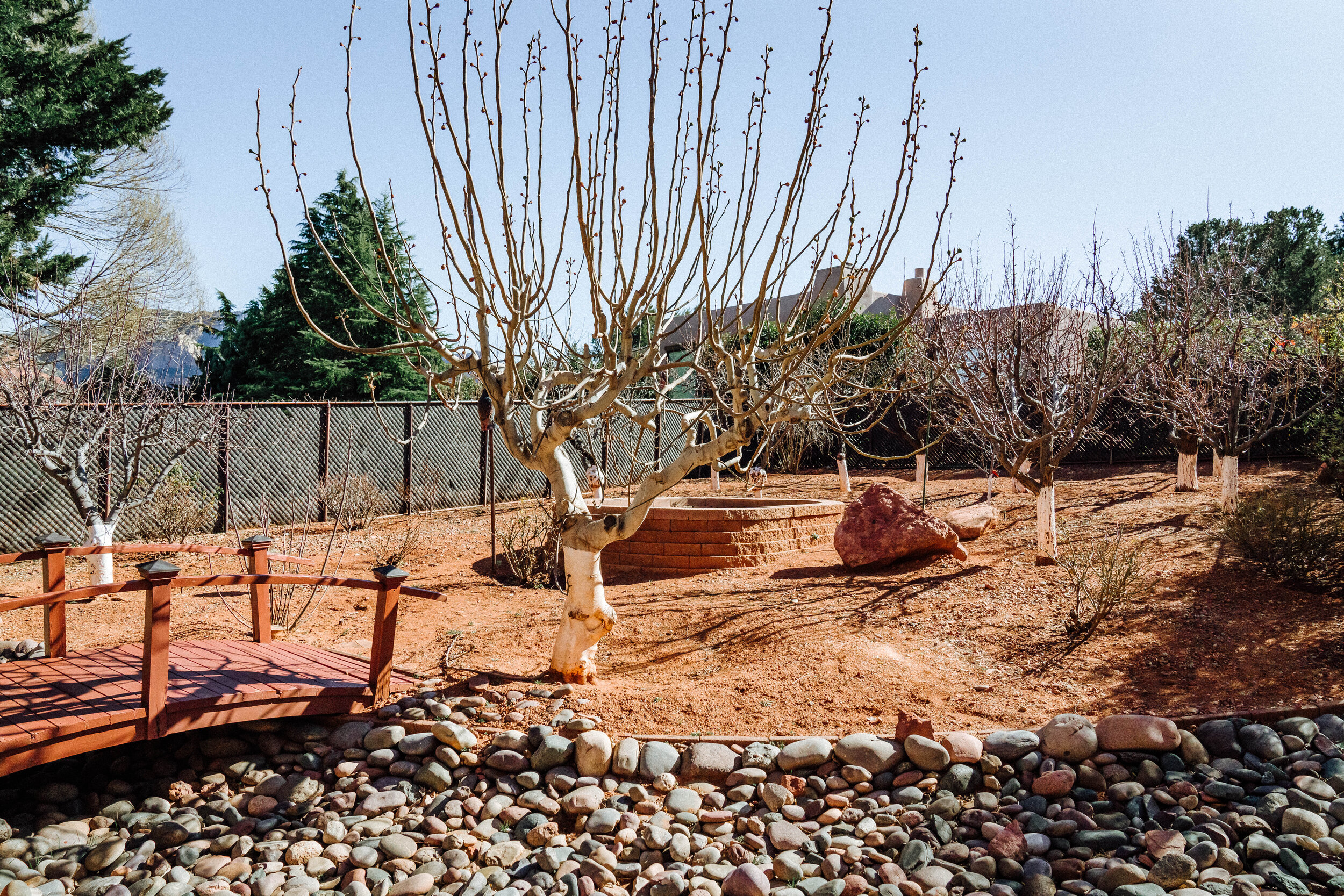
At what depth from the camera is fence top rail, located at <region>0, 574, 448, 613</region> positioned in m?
3.39

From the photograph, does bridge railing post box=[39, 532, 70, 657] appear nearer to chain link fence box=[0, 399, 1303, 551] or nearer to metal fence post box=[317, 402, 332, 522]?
chain link fence box=[0, 399, 1303, 551]

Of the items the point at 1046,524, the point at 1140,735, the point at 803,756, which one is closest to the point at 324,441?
the point at 1046,524

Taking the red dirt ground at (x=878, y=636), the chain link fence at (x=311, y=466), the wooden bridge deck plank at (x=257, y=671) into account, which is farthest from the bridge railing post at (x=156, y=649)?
the chain link fence at (x=311, y=466)

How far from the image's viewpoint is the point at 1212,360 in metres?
9.10

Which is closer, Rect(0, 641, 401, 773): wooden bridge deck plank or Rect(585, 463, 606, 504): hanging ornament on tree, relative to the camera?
Rect(0, 641, 401, 773): wooden bridge deck plank

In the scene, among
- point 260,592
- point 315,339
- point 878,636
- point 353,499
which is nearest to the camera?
point 260,592

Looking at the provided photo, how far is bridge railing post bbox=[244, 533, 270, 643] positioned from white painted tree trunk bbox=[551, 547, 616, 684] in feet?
6.04

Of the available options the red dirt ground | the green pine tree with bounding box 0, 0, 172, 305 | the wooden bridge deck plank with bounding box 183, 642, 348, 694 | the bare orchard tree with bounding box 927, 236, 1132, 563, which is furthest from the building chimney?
the green pine tree with bounding box 0, 0, 172, 305

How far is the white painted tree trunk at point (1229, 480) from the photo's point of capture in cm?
781

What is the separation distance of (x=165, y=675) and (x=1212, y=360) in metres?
10.2

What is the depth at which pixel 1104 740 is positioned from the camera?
3645 millimetres

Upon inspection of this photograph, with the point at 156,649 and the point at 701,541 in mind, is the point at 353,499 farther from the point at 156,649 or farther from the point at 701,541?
the point at 156,649

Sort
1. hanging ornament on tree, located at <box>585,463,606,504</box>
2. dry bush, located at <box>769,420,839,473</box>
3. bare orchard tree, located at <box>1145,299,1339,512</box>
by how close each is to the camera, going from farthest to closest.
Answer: dry bush, located at <box>769,420,839,473</box>
bare orchard tree, located at <box>1145,299,1339,512</box>
hanging ornament on tree, located at <box>585,463,606,504</box>

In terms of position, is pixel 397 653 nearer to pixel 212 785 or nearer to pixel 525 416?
pixel 212 785
